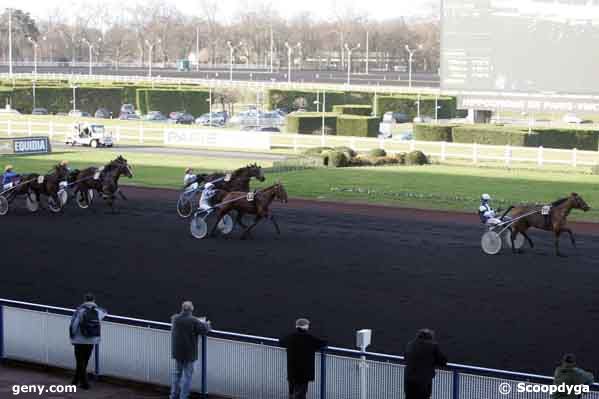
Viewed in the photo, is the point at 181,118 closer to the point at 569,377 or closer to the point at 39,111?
the point at 39,111

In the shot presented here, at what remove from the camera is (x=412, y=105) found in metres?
80.8

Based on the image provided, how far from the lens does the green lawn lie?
30969 millimetres

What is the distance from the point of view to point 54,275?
63.9 feet

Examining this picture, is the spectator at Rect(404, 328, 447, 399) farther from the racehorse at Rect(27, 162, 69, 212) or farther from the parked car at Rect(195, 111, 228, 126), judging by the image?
the parked car at Rect(195, 111, 228, 126)

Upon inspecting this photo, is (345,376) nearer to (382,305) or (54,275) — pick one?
(382,305)

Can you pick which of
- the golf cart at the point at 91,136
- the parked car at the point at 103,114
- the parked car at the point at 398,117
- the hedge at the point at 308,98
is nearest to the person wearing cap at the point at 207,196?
the golf cart at the point at 91,136

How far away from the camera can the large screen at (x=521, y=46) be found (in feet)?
159

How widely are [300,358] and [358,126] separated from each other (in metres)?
51.8

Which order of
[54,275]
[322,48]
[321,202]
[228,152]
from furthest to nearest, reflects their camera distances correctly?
1. [322,48]
2. [228,152]
3. [321,202]
4. [54,275]

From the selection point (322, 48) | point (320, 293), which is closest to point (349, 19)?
point (322, 48)

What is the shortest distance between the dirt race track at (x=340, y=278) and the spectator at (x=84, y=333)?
11.4 feet

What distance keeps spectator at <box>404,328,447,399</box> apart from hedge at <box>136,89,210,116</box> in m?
70.5

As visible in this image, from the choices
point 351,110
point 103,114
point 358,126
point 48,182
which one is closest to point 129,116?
point 103,114

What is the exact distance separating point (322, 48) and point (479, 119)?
111 metres
